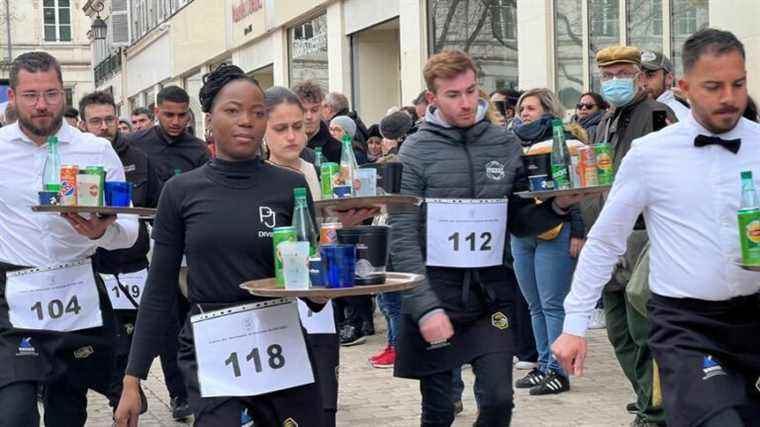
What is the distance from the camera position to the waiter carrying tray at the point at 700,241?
4.52 metres

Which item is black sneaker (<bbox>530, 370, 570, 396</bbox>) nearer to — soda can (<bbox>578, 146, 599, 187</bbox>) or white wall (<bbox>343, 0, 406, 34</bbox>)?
soda can (<bbox>578, 146, 599, 187</bbox>)

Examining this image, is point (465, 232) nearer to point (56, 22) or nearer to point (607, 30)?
point (607, 30)

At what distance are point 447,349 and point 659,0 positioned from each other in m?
7.53

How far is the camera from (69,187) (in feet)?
18.4

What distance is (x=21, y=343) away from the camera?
5.86 metres

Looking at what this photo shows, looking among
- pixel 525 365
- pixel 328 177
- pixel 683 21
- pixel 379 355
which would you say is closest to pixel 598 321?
pixel 525 365

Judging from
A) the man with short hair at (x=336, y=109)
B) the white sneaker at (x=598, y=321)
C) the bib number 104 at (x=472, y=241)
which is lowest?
the white sneaker at (x=598, y=321)

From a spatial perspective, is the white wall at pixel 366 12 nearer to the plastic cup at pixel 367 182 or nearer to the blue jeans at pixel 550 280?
the blue jeans at pixel 550 280

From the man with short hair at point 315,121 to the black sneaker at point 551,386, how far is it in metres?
2.23

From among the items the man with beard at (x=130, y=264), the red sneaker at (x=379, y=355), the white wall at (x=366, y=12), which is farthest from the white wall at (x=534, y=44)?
the man with beard at (x=130, y=264)

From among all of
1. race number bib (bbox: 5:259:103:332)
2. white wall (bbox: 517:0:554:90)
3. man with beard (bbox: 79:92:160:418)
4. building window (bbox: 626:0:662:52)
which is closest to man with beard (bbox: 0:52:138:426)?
race number bib (bbox: 5:259:103:332)

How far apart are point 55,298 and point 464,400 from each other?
387 centimetres

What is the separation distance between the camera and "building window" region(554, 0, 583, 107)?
14.2 meters

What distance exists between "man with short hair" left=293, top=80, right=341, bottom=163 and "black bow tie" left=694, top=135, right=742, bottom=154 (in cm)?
420
